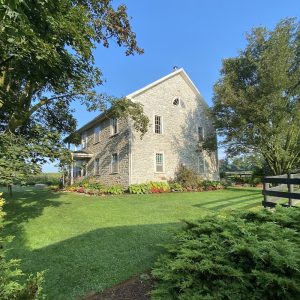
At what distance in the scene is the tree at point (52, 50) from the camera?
4.40 meters

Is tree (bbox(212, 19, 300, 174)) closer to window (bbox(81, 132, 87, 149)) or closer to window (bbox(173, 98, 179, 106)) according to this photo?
window (bbox(173, 98, 179, 106))

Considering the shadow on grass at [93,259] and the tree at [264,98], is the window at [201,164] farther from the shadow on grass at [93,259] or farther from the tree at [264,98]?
the shadow on grass at [93,259]

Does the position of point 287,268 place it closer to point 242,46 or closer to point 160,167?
point 160,167

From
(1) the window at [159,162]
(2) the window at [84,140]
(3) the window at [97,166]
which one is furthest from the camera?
(2) the window at [84,140]

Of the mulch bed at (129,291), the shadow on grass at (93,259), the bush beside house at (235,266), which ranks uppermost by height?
the bush beside house at (235,266)

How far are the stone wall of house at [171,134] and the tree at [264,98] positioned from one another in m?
2.97

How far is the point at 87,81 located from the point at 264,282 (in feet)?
30.3

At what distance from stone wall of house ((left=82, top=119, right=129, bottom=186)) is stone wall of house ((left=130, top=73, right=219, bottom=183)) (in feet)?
2.29

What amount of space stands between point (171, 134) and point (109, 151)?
533cm

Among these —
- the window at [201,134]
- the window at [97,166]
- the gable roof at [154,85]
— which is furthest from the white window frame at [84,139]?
the window at [201,134]

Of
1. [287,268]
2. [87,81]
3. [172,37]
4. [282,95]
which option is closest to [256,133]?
[282,95]

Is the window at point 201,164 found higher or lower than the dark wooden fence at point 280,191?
higher

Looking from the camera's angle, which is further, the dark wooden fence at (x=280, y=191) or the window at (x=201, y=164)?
the window at (x=201, y=164)

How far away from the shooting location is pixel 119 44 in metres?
11.2
